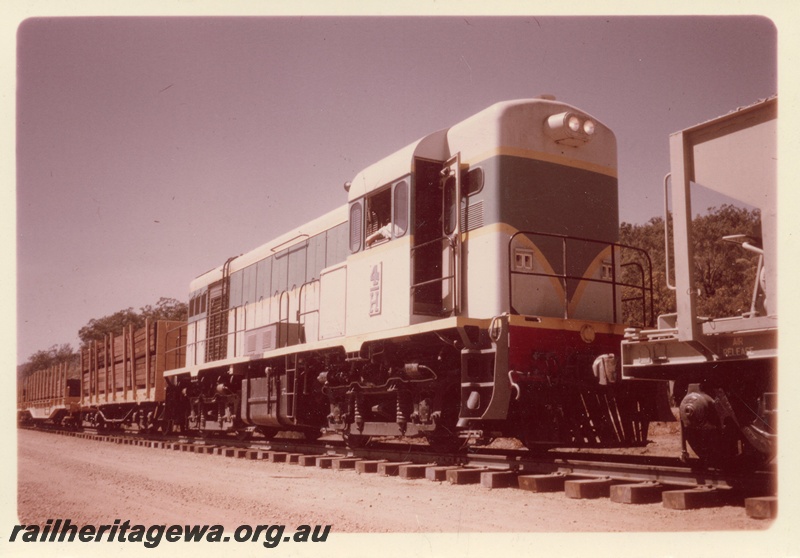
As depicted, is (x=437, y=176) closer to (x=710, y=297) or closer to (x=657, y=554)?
(x=657, y=554)

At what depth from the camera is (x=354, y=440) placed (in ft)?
35.1

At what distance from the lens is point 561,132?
25.7 ft

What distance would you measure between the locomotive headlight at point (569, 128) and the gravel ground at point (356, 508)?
385 centimetres

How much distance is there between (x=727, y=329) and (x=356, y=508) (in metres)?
3.15

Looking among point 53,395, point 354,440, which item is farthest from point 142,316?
point 354,440

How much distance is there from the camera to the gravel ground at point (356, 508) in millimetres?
4594

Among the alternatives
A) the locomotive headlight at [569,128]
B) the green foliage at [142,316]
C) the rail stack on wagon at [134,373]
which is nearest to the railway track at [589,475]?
the locomotive headlight at [569,128]

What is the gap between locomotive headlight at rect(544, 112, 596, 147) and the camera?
780 cm

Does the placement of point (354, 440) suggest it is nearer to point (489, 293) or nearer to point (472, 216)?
point (489, 293)

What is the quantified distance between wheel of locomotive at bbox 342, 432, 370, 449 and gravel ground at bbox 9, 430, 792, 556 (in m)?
1.42

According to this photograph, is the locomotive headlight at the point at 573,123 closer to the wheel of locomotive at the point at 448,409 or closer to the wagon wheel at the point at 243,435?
the wheel of locomotive at the point at 448,409

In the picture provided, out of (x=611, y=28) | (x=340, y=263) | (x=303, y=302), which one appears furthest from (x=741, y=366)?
(x=303, y=302)

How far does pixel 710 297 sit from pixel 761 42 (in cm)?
2009

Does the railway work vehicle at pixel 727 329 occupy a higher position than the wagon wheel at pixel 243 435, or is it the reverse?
the railway work vehicle at pixel 727 329
